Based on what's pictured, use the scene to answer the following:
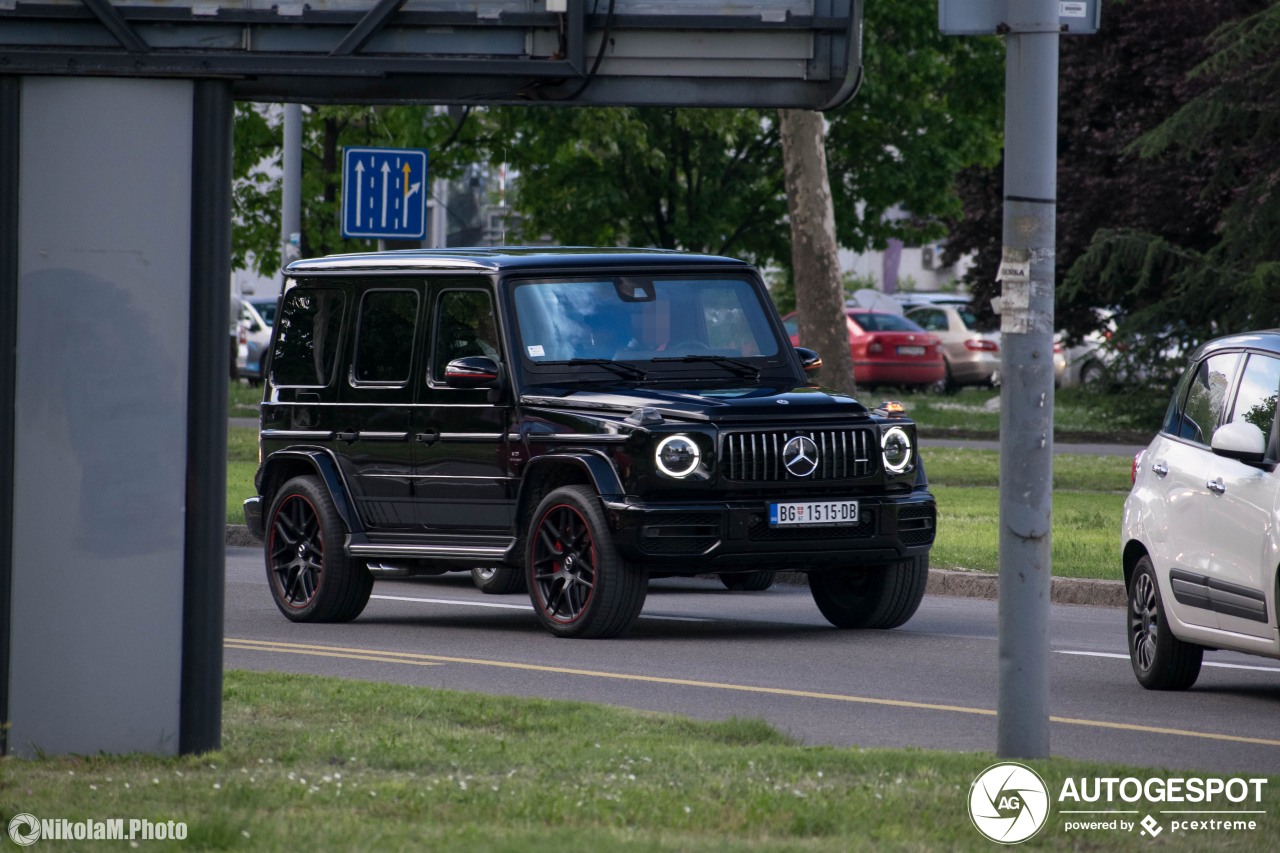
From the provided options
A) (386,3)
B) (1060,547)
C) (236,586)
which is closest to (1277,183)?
(1060,547)

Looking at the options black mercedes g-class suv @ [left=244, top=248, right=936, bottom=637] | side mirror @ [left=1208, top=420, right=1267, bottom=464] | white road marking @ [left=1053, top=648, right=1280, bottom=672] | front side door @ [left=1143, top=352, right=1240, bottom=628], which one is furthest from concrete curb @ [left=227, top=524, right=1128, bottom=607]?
side mirror @ [left=1208, top=420, right=1267, bottom=464]

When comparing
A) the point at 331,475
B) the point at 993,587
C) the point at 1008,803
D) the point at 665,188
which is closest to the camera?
the point at 1008,803

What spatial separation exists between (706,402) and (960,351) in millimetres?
33787

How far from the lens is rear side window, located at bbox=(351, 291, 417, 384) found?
44.0ft

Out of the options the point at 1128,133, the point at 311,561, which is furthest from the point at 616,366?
the point at 1128,133

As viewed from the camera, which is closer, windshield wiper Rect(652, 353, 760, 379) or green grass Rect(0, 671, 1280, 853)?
green grass Rect(0, 671, 1280, 853)

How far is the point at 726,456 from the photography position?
1174cm

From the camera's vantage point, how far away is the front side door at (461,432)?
41.6 ft

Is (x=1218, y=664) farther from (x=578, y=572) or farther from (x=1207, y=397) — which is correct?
(x=578, y=572)

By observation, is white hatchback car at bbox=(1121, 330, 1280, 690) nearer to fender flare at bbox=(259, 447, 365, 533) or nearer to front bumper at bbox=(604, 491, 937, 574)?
front bumper at bbox=(604, 491, 937, 574)

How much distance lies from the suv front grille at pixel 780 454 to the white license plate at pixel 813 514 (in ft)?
0.45

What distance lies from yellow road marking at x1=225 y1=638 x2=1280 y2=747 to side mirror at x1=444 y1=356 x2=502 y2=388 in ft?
5.69

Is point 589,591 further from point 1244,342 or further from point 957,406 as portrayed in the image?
point 957,406

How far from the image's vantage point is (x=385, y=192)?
19.7 m
